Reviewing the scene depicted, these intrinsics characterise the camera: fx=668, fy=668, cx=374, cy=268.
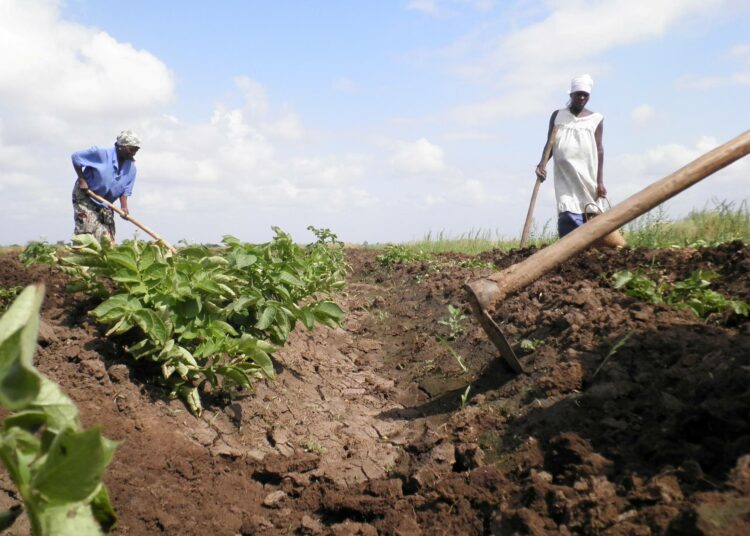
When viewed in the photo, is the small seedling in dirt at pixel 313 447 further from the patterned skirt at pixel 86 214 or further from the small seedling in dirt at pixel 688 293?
the patterned skirt at pixel 86 214

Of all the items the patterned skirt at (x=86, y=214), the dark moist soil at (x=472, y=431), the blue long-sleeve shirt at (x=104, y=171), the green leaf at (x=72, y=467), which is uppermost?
the blue long-sleeve shirt at (x=104, y=171)

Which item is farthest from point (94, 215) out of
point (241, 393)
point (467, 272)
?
point (241, 393)

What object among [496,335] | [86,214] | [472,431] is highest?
[86,214]

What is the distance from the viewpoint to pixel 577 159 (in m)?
7.25

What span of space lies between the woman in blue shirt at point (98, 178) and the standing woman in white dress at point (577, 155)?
4979mm

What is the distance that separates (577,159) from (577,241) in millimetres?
3882

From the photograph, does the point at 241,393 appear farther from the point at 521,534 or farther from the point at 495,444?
the point at 521,534

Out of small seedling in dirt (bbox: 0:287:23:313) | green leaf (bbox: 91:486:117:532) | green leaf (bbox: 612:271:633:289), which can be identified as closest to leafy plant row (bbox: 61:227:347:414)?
small seedling in dirt (bbox: 0:287:23:313)

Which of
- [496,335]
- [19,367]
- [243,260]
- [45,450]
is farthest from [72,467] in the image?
[243,260]

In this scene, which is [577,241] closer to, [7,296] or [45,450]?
[45,450]

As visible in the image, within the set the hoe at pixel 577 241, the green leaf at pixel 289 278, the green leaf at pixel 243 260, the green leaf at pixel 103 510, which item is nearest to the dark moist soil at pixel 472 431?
the hoe at pixel 577 241

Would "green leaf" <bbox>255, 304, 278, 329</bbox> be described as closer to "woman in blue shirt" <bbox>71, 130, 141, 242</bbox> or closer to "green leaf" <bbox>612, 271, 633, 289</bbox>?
"green leaf" <bbox>612, 271, 633, 289</bbox>

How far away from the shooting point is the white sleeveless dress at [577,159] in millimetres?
7227

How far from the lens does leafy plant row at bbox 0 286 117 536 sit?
3.43ft
